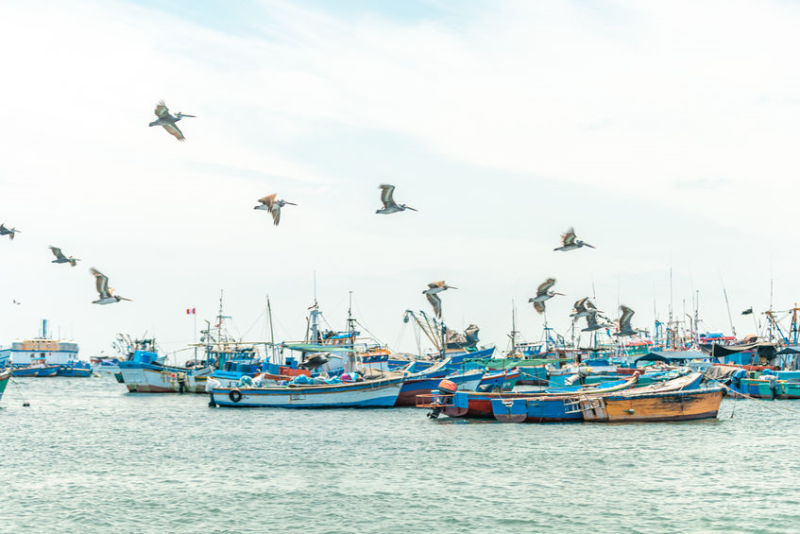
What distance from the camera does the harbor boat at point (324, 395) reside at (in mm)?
53281

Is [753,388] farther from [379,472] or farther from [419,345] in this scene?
[419,345]

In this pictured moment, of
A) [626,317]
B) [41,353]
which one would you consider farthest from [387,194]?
[41,353]

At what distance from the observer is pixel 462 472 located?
28797 mm

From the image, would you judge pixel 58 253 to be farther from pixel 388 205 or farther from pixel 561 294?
pixel 561 294

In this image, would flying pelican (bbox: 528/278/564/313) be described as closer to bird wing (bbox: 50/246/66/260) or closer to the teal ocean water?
the teal ocean water

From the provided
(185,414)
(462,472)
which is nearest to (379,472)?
(462,472)

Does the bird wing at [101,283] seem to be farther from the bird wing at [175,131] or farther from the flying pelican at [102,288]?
the bird wing at [175,131]

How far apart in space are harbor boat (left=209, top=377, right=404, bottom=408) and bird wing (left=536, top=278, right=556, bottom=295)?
9.91 m

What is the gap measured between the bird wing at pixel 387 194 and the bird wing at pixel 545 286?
43.8ft

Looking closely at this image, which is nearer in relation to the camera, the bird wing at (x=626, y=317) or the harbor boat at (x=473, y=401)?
the harbor boat at (x=473, y=401)

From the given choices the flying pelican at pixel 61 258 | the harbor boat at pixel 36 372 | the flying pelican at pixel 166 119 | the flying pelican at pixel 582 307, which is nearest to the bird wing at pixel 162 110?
the flying pelican at pixel 166 119

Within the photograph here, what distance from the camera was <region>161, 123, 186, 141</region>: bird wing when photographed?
3212 centimetres

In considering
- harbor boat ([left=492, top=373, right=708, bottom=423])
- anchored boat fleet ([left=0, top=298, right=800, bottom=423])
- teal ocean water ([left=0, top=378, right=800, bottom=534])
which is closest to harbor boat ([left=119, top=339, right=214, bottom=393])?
anchored boat fleet ([left=0, top=298, right=800, bottom=423])

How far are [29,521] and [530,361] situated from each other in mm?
73496
